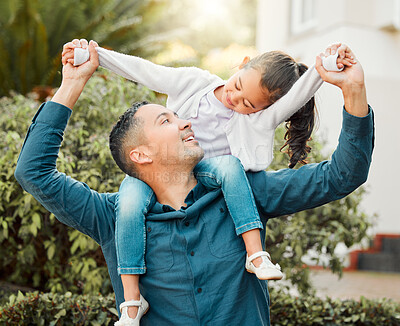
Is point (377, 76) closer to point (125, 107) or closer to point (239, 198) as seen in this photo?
point (125, 107)

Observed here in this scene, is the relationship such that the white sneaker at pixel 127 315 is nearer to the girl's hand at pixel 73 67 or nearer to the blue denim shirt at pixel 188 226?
the blue denim shirt at pixel 188 226

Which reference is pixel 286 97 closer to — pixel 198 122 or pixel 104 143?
pixel 198 122

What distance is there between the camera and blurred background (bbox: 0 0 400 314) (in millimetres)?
4156

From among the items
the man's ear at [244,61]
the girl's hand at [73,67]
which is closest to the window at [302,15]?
the man's ear at [244,61]

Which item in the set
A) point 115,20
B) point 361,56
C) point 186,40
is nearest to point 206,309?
point 361,56

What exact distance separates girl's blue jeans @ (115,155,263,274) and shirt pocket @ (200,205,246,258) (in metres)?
0.09

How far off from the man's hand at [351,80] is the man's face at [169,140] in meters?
0.62

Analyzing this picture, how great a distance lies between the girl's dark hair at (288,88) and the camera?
249cm

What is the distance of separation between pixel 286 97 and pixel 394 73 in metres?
8.13

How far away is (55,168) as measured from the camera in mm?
2225

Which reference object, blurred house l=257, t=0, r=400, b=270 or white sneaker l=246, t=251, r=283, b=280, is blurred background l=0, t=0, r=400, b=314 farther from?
white sneaker l=246, t=251, r=283, b=280

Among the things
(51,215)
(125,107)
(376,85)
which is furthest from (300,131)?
(376,85)

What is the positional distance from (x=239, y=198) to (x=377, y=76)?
321 inches

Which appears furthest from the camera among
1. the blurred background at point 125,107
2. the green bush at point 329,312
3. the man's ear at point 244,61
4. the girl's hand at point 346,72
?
the blurred background at point 125,107
